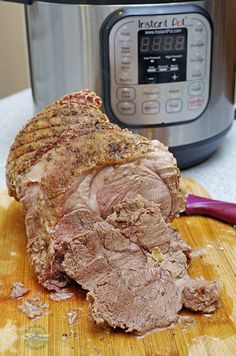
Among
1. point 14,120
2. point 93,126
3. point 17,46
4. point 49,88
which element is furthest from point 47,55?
point 17,46

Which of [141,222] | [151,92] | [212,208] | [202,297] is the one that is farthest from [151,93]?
[202,297]

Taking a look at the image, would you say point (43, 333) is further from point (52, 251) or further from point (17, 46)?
point (17, 46)

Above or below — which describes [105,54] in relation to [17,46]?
above

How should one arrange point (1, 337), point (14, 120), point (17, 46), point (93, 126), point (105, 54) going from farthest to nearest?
point (17, 46)
point (14, 120)
point (105, 54)
point (93, 126)
point (1, 337)

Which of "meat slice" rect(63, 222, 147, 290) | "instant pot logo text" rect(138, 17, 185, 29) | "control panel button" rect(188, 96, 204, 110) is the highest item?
"instant pot logo text" rect(138, 17, 185, 29)

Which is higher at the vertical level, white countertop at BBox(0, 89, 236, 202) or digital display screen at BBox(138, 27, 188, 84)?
digital display screen at BBox(138, 27, 188, 84)

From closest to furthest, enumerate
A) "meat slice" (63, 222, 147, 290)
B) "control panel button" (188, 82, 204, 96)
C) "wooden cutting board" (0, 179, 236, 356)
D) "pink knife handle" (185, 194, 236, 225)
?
"wooden cutting board" (0, 179, 236, 356), "meat slice" (63, 222, 147, 290), "pink knife handle" (185, 194, 236, 225), "control panel button" (188, 82, 204, 96)

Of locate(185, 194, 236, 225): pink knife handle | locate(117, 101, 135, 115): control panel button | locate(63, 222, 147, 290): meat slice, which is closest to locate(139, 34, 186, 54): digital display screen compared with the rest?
locate(117, 101, 135, 115): control panel button

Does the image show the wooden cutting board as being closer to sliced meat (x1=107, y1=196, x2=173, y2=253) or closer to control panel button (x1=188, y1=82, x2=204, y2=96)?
sliced meat (x1=107, y1=196, x2=173, y2=253)
